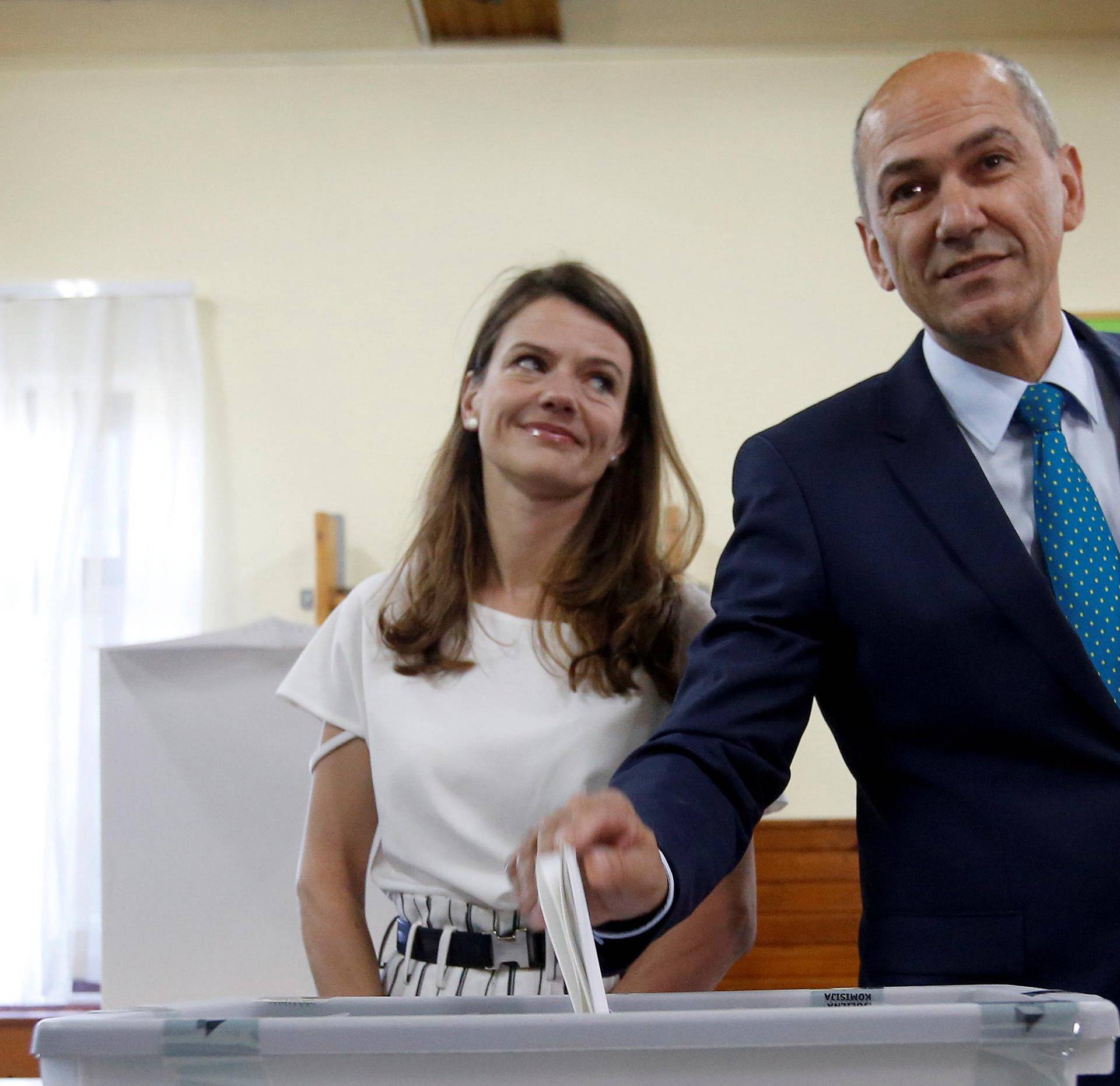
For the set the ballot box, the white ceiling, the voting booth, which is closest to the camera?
the ballot box

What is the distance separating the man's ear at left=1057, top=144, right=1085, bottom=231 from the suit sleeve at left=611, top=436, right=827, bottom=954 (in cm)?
36

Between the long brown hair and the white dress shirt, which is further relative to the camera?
the long brown hair

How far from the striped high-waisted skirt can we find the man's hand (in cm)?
43

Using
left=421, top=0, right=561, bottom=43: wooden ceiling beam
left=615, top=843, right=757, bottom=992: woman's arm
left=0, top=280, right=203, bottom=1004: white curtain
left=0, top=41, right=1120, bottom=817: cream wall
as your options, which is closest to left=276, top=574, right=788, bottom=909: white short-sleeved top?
left=615, top=843, right=757, bottom=992: woman's arm

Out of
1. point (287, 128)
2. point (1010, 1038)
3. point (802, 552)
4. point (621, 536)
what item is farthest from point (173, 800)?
point (287, 128)

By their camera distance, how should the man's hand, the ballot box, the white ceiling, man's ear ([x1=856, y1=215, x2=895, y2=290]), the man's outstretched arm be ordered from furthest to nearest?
the white ceiling, man's ear ([x1=856, y1=215, x2=895, y2=290]), the man's outstretched arm, the man's hand, the ballot box

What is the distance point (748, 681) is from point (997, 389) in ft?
1.14

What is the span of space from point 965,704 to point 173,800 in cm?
136

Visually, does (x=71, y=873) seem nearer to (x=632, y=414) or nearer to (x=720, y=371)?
(x=720, y=371)

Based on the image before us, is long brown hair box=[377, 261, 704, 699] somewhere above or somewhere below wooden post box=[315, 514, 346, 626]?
below

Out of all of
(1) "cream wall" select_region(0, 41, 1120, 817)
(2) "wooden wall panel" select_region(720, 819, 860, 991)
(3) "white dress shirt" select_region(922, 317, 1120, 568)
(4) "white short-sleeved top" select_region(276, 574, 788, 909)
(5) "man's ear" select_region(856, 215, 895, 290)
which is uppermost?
(1) "cream wall" select_region(0, 41, 1120, 817)

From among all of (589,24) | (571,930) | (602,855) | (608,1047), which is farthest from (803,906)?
(589,24)

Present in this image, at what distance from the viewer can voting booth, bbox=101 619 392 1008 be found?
1888 millimetres

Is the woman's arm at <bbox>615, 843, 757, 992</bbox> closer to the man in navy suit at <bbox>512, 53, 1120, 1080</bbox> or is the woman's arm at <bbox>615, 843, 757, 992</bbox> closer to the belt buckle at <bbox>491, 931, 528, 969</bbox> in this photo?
the belt buckle at <bbox>491, 931, 528, 969</bbox>
